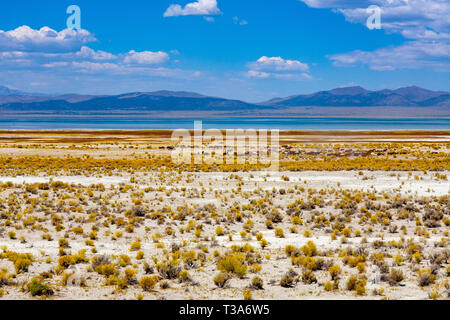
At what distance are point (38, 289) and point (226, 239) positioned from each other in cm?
614

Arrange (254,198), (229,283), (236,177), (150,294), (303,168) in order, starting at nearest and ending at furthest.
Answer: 1. (150,294)
2. (229,283)
3. (254,198)
4. (236,177)
5. (303,168)

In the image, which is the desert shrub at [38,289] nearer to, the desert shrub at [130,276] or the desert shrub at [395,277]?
the desert shrub at [130,276]

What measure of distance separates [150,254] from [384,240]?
23.0 ft

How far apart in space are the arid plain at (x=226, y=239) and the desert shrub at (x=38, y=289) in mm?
20

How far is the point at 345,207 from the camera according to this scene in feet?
57.9

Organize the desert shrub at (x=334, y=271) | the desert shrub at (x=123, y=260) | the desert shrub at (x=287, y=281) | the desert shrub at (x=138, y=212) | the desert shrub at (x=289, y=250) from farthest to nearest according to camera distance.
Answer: the desert shrub at (x=138, y=212)
the desert shrub at (x=289, y=250)
the desert shrub at (x=123, y=260)
the desert shrub at (x=334, y=271)
the desert shrub at (x=287, y=281)

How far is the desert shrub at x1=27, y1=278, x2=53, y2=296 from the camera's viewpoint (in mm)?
8609

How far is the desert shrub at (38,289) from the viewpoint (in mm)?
8609

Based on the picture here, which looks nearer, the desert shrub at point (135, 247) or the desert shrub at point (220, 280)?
the desert shrub at point (220, 280)

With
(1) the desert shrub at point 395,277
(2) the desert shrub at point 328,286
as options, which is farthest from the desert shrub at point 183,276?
(1) the desert shrub at point 395,277

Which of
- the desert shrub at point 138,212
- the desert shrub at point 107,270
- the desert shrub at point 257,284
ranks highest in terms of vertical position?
the desert shrub at point 138,212

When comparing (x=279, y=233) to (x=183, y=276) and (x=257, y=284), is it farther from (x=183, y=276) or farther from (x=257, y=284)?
(x=183, y=276)
